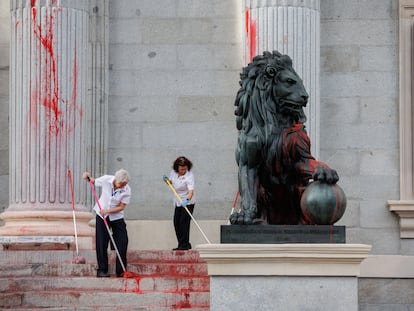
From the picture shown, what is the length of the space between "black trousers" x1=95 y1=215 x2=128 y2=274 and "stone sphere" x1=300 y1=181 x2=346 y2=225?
13.3 ft

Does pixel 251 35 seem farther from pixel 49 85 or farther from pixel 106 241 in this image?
pixel 106 241

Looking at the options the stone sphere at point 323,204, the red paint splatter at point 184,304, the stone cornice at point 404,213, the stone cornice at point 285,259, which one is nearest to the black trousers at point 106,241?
the red paint splatter at point 184,304

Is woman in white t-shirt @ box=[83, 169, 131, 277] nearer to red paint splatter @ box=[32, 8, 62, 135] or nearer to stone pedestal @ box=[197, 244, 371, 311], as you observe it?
red paint splatter @ box=[32, 8, 62, 135]

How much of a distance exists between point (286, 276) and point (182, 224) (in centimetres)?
624

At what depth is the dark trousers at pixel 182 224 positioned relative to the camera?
71.7 ft

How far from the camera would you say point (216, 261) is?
1595cm

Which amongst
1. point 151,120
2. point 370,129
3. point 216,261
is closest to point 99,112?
point 151,120

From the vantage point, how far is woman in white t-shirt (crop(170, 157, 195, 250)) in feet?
71.8

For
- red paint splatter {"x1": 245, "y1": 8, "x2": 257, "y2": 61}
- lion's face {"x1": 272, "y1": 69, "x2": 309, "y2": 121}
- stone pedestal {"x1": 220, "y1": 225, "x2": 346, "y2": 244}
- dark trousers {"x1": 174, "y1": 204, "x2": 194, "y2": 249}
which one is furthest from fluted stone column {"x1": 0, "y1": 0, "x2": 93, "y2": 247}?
stone pedestal {"x1": 220, "y1": 225, "x2": 346, "y2": 244}

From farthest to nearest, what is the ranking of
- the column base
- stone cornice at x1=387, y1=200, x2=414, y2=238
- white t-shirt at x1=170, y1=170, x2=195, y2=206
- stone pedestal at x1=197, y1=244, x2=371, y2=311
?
stone cornice at x1=387, y1=200, x2=414, y2=238 < white t-shirt at x1=170, y1=170, x2=195, y2=206 < the column base < stone pedestal at x1=197, y1=244, x2=371, y2=311

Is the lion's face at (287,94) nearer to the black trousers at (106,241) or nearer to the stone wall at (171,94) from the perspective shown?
A: the black trousers at (106,241)

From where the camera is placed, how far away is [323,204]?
16.2 m

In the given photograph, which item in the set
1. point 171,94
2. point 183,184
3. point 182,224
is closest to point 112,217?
point 182,224

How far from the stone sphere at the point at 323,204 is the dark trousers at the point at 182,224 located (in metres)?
5.71
